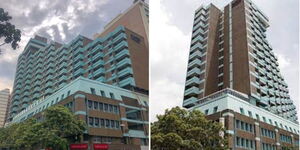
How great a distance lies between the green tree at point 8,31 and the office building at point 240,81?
4.23 metres

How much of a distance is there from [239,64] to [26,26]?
6324 millimetres

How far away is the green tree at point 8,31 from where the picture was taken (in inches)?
43.2

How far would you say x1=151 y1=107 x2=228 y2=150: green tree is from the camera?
12.7ft

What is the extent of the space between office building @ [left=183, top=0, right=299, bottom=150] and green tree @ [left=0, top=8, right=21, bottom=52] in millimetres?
4230

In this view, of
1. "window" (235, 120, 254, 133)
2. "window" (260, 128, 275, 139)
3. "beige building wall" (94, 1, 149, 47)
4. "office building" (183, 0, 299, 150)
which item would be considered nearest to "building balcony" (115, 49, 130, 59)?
"beige building wall" (94, 1, 149, 47)

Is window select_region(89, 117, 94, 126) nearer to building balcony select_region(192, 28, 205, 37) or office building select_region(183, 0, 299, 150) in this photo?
office building select_region(183, 0, 299, 150)

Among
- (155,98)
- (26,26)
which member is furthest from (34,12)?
(155,98)

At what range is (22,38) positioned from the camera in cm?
117

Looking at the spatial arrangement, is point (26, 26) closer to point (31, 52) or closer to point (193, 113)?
point (31, 52)

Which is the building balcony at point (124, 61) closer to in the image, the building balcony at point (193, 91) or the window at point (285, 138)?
the window at point (285, 138)

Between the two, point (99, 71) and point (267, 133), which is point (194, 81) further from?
point (99, 71)

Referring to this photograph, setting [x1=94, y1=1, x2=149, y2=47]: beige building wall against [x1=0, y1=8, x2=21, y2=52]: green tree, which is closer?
[x1=0, y1=8, x2=21, y2=52]: green tree

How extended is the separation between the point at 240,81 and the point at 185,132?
317 centimetres

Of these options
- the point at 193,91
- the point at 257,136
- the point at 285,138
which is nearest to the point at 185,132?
the point at 285,138
